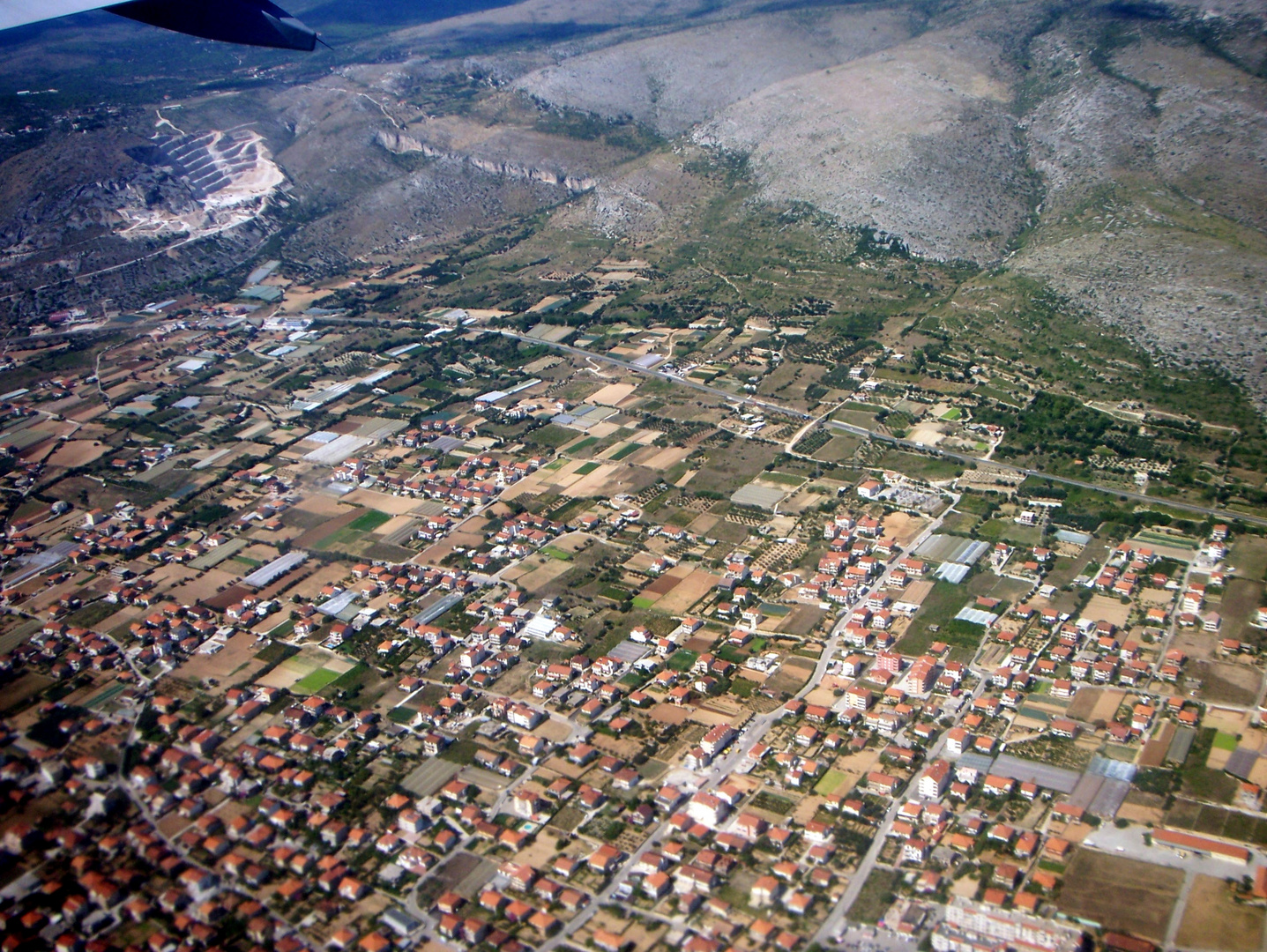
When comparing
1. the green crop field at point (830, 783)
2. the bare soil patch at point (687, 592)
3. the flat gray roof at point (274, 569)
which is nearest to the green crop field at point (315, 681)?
the flat gray roof at point (274, 569)

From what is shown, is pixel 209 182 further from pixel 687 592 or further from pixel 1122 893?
pixel 1122 893

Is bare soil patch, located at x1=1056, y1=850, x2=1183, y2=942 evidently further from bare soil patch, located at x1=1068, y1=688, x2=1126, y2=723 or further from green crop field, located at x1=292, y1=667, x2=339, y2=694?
green crop field, located at x1=292, y1=667, x2=339, y2=694

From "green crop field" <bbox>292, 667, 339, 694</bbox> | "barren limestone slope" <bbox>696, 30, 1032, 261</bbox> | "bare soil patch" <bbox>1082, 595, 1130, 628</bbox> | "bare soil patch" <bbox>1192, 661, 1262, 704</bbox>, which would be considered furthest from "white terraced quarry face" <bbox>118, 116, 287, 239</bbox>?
"bare soil patch" <bbox>1192, 661, 1262, 704</bbox>

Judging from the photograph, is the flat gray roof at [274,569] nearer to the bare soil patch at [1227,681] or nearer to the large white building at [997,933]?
the large white building at [997,933]

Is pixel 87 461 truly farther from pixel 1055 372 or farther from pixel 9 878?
pixel 1055 372

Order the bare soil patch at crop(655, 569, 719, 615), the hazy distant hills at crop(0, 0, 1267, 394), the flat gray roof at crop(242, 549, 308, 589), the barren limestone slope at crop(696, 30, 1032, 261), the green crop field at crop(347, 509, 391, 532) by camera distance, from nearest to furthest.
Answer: the bare soil patch at crop(655, 569, 719, 615), the flat gray roof at crop(242, 549, 308, 589), the green crop field at crop(347, 509, 391, 532), the hazy distant hills at crop(0, 0, 1267, 394), the barren limestone slope at crop(696, 30, 1032, 261)

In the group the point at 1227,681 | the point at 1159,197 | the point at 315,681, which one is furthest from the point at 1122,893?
the point at 1159,197
